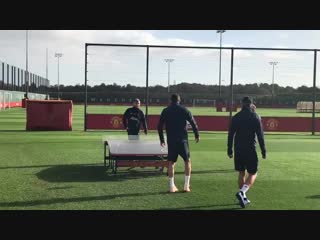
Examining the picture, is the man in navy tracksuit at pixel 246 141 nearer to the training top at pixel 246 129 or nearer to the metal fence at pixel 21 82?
the training top at pixel 246 129

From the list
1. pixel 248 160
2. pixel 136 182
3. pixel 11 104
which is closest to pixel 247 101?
pixel 248 160

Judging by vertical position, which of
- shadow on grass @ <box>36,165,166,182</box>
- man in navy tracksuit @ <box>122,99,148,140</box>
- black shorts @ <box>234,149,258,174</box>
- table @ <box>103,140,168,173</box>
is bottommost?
shadow on grass @ <box>36,165,166,182</box>

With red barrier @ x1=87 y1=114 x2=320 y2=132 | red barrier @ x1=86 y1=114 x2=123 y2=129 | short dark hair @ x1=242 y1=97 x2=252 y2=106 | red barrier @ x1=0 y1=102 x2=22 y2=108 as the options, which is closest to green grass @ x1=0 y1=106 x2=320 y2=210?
short dark hair @ x1=242 y1=97 x2=252 y2=106

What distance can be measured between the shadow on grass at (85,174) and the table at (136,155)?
0.30 metres

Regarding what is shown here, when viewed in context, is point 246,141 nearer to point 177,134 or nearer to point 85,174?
point 177,134

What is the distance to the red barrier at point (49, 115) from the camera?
2620cm

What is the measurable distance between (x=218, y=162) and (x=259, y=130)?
5820mm

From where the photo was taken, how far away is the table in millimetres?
12688

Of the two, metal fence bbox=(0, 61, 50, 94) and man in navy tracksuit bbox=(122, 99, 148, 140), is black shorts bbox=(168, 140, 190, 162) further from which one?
metal fence bbox=(0, 61, 50, 94)

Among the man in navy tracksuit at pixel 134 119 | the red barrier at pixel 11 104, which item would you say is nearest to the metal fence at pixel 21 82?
the red barrier at pixel 11 104

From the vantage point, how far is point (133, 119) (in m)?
15.3

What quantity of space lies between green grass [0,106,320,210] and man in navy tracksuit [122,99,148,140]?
4.07 ft
